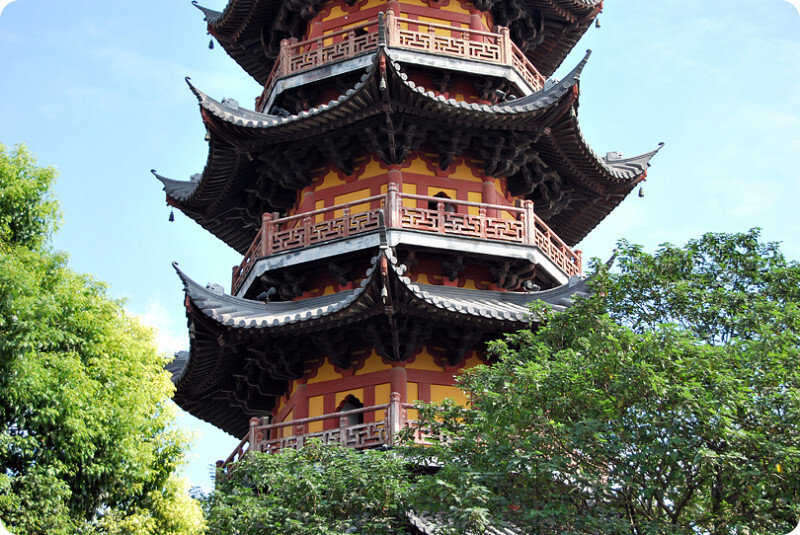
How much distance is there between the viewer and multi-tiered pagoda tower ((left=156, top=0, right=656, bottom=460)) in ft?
55.9

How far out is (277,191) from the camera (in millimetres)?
20016

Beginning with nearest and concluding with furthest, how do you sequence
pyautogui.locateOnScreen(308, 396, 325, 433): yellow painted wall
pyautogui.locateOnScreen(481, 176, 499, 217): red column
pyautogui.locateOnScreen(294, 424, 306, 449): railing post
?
pyautogui.locateOnScreen(294, 424, 306, 449): railing post → pyautogui.locateOnScreen(308, 396, 325, 433): yellow painted wall → pyautogui.locateOnScreen(481, 176, 499, 217): red column

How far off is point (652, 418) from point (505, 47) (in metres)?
10.3

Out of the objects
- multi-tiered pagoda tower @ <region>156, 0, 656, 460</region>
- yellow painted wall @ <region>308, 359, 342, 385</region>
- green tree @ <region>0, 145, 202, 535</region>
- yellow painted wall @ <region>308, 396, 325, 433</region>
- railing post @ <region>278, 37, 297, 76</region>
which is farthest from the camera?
railing post @ <region>278, 37, 297, 76</region>

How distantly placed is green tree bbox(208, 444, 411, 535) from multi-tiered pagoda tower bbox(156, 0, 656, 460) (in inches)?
82.4

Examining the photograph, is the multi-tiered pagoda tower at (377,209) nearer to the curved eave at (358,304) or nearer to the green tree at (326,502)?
the curved eave at (358,304)

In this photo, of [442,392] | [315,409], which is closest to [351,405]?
[315,409]

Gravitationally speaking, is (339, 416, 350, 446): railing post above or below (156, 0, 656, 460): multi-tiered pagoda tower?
below

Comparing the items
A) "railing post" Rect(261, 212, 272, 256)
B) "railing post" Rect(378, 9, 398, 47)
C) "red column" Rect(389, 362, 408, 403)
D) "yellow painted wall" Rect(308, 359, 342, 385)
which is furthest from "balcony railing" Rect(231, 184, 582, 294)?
"railing post" Rect(378, 9, 398, 47)

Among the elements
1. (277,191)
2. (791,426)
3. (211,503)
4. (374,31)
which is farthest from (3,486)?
(374,31)

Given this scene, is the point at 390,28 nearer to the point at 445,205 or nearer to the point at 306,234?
the point at 445,205

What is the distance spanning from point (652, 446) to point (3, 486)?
20.2ft

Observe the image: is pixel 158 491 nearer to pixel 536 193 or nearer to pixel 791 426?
pixel 791 426

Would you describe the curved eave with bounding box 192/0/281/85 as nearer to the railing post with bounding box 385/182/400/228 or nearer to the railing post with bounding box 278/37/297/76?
the railing post with bounding box 278/37/297/76
